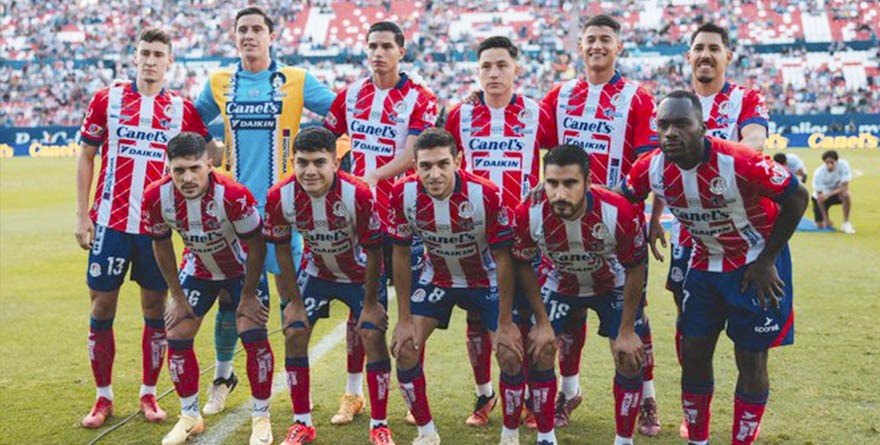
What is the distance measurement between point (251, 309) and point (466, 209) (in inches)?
52.0

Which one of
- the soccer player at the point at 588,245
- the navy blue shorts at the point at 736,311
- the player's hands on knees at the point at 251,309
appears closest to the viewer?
the navy blue shorts at the point at 736,311

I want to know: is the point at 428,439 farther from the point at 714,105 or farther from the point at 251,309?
the point at 714,105

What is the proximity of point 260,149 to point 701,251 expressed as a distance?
9.05ft

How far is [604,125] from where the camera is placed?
498 cm

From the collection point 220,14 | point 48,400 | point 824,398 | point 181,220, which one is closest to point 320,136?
point 181,220

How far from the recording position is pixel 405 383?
14.8ft

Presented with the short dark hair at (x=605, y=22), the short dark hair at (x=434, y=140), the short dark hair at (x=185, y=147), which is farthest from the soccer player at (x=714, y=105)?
the short dark hair at (x=185, y=147)

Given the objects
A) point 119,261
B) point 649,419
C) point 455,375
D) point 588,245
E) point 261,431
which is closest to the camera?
point 588,245

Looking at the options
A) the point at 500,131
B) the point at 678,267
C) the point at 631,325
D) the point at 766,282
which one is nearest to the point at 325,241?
the point at 500,131

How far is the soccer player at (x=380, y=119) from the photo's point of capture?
5.20 metres

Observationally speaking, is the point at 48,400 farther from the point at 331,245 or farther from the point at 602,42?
the point at 602,42

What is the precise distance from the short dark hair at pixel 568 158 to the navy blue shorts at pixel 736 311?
75cm

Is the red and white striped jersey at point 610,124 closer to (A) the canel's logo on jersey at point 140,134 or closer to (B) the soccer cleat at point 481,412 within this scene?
(B) the soccer cleat at point 481,412

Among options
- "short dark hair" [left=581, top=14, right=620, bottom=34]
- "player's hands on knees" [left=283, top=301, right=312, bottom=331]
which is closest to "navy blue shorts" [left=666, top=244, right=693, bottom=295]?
"short dark hair" [left=581, top=14, right=620, bottom=34]
